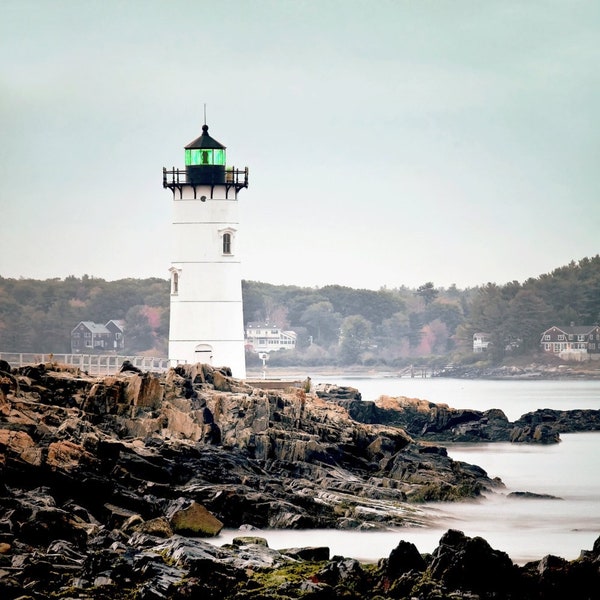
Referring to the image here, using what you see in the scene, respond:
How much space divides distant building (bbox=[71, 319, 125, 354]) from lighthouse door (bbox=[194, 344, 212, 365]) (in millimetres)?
40277

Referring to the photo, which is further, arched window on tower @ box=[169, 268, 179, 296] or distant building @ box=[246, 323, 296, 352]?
distant building @ box=[246, 323, 296, 352]

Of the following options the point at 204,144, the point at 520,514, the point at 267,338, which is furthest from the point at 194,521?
the point at 267,338

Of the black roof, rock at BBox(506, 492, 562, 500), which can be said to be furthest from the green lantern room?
rock at BBox(506, 492, 562, 500)

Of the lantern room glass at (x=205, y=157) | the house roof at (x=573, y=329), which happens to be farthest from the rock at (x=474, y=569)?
the house roof at (x=573, y=329)

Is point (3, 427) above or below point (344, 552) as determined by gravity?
above

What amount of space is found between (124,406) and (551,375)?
64358 mm

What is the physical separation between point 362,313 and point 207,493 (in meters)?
79.0

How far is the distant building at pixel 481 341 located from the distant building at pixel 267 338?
33.7ft

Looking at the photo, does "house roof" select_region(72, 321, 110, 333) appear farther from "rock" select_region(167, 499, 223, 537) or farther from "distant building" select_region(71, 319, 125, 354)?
"rock" select_region(167, 499, 223, 537)

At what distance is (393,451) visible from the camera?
79.4ft

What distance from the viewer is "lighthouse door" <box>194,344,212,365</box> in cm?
3097

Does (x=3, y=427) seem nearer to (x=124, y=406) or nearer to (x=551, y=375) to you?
(x=124, y=406)

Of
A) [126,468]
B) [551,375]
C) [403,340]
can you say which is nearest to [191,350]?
[126,468]

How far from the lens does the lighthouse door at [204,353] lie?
3097 centimetres
